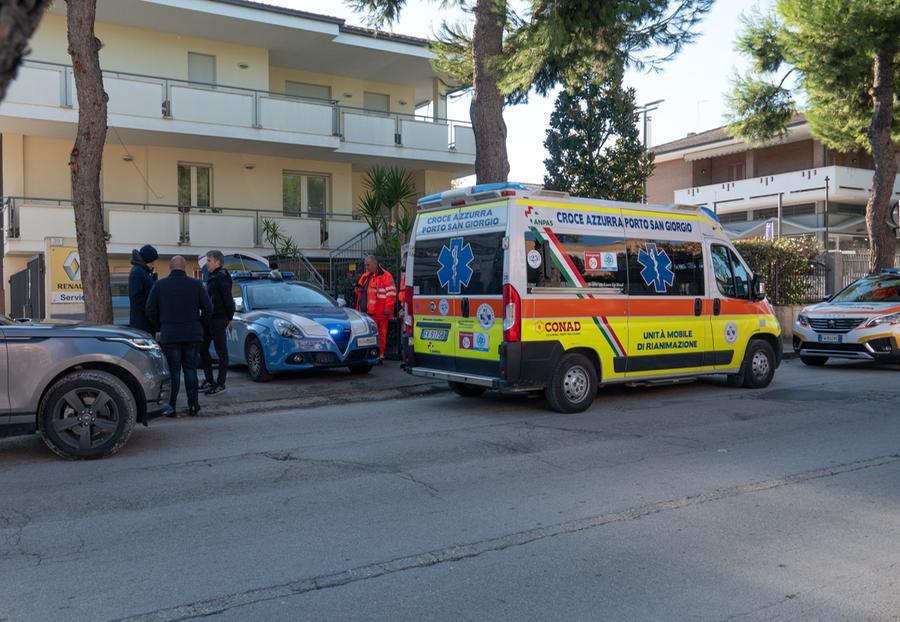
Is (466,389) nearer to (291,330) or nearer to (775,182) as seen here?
(291,330)

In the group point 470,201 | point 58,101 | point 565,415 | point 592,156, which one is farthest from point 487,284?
point 58,101

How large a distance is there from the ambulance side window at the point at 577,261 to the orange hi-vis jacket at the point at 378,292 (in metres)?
5.32

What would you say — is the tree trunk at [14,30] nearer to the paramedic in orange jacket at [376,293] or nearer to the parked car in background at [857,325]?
the paramedic in orange jacket at [376,293]

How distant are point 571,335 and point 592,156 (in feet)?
39.4

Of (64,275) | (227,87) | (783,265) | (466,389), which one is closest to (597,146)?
(783,265)

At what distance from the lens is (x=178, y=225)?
1977cm

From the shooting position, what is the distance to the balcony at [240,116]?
17953 mm

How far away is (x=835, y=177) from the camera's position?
34031 millimetres

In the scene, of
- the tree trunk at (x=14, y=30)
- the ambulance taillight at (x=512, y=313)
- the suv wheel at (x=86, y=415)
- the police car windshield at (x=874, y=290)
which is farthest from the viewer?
the police car windshield at (x=874, y=290)

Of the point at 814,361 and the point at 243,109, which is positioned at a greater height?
the point at 243,109

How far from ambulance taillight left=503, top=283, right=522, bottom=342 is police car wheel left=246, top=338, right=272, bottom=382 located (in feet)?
15.2

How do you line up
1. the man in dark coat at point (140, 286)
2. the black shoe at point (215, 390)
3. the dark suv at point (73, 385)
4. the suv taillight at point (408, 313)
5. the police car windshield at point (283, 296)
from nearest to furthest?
the dark suv at point (73, 385), the man in dark coat at point (140, 286), the suv taillight at point (408, 313), the black shoe at point (215, 390), the police car windshield at point (283, 296)

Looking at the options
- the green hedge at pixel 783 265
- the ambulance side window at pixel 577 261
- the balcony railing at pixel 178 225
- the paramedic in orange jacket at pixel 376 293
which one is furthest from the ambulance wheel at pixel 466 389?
the green hedge at pixel 783 265

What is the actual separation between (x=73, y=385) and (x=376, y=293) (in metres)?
7.36
